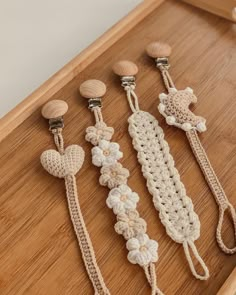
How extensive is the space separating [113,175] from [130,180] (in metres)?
0.03

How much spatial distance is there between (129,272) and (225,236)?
14 cm

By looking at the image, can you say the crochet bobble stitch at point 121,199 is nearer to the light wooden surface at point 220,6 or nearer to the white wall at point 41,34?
the white wall at point 41,34

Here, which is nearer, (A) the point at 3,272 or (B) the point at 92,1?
(A) the point at 3,272

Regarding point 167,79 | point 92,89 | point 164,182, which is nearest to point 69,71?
point 92,89

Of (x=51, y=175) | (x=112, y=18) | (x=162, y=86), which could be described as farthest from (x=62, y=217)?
(x=112, y=18)

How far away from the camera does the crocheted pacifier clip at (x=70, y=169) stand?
2.07 feet

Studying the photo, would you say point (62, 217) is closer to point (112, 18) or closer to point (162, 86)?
point (162, 86)

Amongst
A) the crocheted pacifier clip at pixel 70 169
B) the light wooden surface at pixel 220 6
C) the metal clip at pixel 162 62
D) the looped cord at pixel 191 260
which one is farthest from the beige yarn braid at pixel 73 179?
the light wooden surface at pixel 220 6

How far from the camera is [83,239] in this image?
A: 0.66 metres

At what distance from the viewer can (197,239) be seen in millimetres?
657

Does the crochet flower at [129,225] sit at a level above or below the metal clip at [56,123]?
below

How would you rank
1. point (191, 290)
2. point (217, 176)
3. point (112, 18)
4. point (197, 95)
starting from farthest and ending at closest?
point (112, 18)
point (197, 95)
point (217, 176)
point (191, 290)

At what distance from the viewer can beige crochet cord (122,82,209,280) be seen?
655 mm

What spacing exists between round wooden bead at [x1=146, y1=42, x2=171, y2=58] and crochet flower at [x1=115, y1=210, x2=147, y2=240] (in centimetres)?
32
